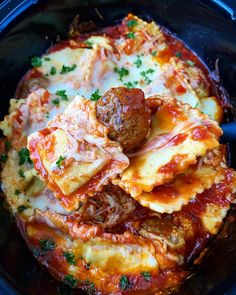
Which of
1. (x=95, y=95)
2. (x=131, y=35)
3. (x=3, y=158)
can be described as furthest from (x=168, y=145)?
(x=131, y=35)

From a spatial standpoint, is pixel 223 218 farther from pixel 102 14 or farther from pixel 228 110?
pixel 102 14

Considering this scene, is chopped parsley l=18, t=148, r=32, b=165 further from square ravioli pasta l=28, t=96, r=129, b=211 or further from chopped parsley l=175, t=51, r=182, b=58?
chopped parsley l=175, t=51, r=182, b=58

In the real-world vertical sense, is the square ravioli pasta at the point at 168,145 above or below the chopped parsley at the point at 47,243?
above

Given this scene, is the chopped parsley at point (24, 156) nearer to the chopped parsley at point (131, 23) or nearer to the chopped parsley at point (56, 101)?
the chopped parsley at point (56, 101)

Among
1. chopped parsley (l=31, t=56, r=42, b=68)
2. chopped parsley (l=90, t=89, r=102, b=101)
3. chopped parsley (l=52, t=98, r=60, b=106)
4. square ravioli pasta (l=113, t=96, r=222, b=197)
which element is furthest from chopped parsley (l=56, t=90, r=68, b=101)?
square ravioli pasta (l=113, t=96, r=222, b=197)

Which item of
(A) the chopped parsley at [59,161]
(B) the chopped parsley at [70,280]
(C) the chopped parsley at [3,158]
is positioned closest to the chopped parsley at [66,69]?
(C) the chopped parsley at [3,158]
